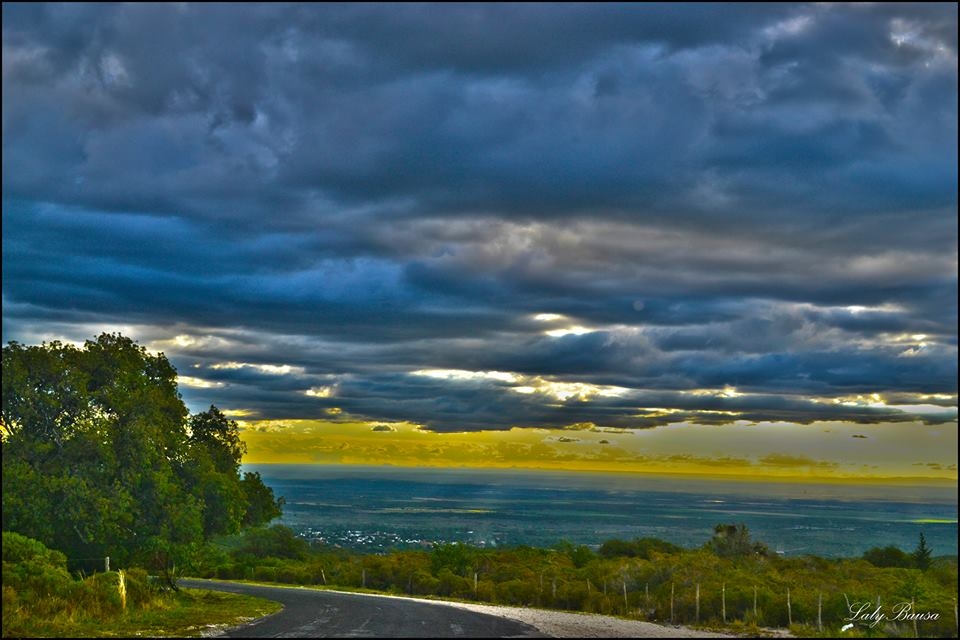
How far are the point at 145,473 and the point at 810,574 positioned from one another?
4758 cm

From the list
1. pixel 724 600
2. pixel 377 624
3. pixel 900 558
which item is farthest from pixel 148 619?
pixel 900 558

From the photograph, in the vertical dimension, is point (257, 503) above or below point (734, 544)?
above

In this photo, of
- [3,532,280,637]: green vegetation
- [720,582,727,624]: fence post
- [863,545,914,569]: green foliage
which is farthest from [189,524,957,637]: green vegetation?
[863,545,914,569]: green foliage

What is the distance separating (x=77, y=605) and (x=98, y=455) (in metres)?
9.23

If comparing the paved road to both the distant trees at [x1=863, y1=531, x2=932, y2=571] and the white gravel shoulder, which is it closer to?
the white gravel shoulder

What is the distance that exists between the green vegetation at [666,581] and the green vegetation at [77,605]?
346 inches

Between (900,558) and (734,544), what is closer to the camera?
(734,544)

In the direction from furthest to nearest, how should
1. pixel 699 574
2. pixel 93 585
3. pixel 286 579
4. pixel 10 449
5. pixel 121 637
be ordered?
pixel 286 579, pixel 699 574, pixel 10 449, pixel 93 585, pixel 121 637

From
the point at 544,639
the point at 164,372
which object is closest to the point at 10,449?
the point at 164,372

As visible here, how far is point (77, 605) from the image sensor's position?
114 feet

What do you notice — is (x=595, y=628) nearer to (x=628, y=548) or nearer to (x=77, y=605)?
(x=77, y=605)

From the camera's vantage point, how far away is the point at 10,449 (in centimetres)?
3994

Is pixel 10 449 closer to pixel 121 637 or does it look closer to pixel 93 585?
pixel 93 585

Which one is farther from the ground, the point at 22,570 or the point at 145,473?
the point at 145,473
